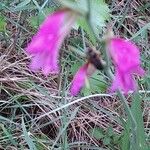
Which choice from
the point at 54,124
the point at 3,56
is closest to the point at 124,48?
the point at 54,124

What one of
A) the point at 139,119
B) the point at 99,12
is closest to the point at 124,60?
the point at 139,119

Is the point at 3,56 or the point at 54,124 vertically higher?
the point at 3,56

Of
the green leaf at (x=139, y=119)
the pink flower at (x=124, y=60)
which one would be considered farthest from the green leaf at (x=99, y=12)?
the pink flower at (x=124, y=60)

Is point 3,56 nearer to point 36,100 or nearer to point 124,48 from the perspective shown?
point 36,100

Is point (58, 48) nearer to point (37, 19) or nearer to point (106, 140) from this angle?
point (106, 140)

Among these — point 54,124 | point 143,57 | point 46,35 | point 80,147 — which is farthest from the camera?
point 143,57

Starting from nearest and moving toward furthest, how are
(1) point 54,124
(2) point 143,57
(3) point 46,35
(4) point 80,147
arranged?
(3) point 46,35 → (4) point 80,147 → (1) point 54,124 → (2) point 143,57
